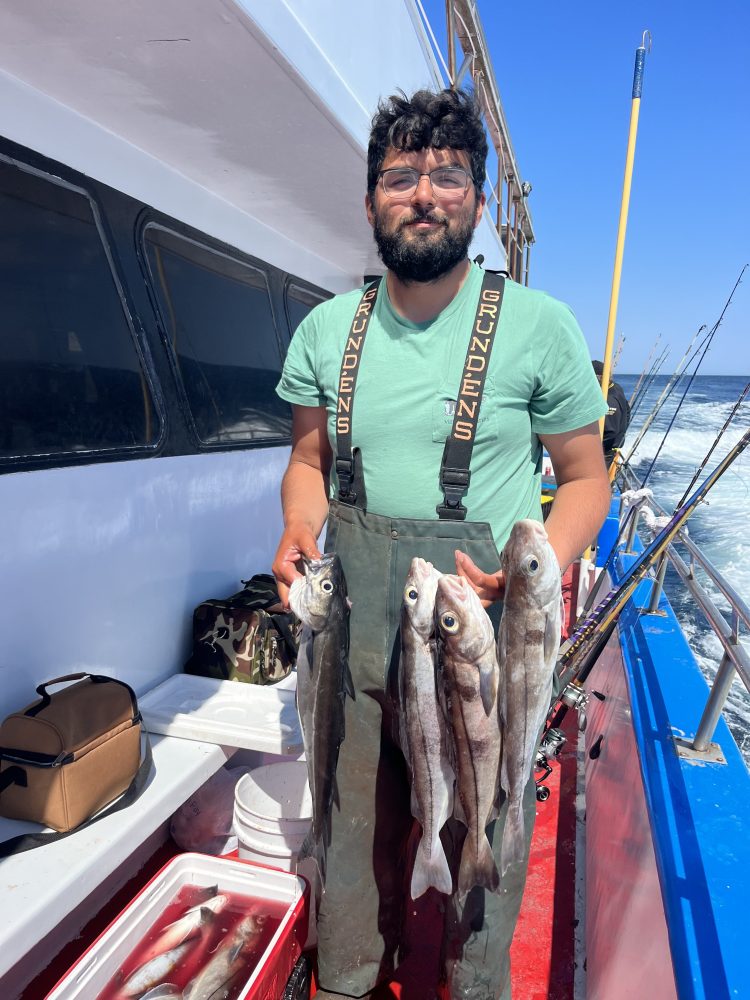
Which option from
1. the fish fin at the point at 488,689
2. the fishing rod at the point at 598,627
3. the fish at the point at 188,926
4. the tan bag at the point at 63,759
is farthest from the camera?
the fishing rod at the point at 598,627

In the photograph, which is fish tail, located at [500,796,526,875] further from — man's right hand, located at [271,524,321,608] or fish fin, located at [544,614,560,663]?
man's right hand, located at [271,524,321,608]

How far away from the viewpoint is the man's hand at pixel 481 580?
5.83ft

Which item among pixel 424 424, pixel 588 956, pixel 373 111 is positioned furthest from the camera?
pixel 373 111

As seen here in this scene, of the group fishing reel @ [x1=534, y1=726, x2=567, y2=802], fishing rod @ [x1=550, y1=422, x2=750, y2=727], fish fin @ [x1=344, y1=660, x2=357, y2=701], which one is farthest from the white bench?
fishing rod @ [x1=550, y1=422, x2=750, y2=727]

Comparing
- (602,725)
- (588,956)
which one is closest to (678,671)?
(602,725)

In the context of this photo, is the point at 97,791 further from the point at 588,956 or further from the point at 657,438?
the point at 657,438

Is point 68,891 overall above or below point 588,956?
above

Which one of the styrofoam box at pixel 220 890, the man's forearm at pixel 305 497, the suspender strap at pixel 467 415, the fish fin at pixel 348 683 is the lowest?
the styrofoam box at pixel 220 890

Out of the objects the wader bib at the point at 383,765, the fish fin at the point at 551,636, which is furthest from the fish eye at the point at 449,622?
the wader bib at the point at 383,765

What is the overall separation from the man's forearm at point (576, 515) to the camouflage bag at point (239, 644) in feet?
6.59

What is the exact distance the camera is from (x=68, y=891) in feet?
6.52

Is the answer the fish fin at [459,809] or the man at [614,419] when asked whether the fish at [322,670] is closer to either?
the fish fin at [459,809]

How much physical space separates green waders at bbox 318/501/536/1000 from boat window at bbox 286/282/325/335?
146 inches

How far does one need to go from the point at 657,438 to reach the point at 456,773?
25.0m
